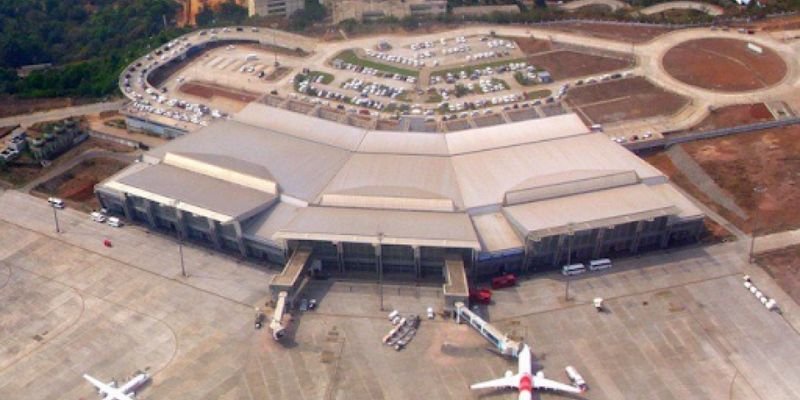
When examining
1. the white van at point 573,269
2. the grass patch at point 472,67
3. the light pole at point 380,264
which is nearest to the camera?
the light pole at point 380,264

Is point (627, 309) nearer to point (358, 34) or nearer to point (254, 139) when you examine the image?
point (254, 139)

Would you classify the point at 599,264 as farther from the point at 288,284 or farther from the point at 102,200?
the point at 102,200

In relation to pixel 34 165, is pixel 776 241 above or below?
below

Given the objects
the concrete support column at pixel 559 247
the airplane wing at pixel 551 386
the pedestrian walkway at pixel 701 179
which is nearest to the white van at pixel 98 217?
the concrete support column at pixel 559 247

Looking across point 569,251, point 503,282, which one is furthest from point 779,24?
point 503,282

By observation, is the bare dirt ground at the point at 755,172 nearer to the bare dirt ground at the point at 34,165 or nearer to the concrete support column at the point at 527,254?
the concrete support column at the point at 527,254

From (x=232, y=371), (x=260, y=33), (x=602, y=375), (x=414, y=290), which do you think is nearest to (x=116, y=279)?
(x=232, y=371)

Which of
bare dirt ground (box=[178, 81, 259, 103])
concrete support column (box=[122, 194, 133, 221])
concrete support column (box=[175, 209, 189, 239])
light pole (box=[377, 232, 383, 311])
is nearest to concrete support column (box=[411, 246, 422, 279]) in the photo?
light pole (box=[377, 232, 383, 311])
